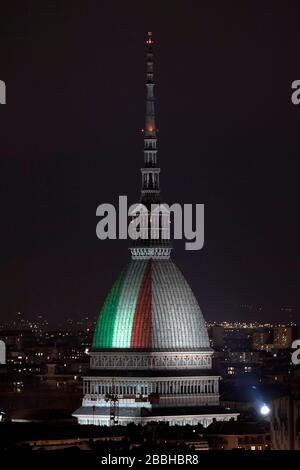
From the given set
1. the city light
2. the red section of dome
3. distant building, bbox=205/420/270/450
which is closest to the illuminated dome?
the red section of dome

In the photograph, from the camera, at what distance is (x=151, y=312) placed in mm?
175625

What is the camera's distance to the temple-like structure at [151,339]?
574 ft

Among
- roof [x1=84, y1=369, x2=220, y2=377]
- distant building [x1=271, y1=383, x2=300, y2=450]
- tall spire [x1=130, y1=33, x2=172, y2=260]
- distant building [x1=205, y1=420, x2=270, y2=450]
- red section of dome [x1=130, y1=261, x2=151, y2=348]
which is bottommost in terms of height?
distant building [x1=271, y1=383, x2=300, y2=450]

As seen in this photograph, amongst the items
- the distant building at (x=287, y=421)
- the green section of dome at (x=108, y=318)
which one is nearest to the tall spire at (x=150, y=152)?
the green section of dome at (x=108, y=318)

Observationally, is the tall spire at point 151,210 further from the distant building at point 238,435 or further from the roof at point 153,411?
the distant building at point 238,435

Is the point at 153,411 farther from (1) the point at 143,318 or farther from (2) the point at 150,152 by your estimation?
(2) the point at 150,152

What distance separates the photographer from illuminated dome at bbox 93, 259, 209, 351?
175250mm

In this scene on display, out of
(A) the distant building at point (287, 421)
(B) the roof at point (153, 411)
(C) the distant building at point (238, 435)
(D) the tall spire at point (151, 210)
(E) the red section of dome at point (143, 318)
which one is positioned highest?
(D) the tall spire at point (151, 210)

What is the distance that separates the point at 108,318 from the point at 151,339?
2.00 meters

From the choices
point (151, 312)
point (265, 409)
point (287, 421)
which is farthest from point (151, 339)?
point (287, 421)

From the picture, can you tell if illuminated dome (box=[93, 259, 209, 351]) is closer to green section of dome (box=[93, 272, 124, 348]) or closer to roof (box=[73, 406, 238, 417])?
green section of dome (box=[93, 272, 124, 348])

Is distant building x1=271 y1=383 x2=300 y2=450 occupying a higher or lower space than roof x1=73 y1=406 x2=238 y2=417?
lower
